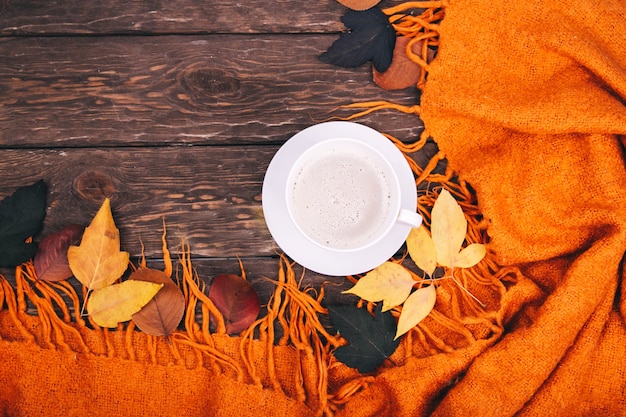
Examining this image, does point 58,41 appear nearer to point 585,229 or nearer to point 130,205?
point 130,205

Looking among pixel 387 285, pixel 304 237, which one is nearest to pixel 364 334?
pixel 387 285

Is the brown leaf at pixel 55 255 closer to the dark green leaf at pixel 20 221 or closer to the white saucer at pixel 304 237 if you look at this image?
the dark green leaf at pixel 20 221

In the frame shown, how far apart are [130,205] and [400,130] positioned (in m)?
0.50

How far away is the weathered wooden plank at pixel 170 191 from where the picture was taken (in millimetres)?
876

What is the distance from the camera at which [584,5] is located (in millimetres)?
854

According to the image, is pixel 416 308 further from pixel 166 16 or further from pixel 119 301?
pixel 166 16

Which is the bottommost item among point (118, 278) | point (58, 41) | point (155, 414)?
point (155, 414)

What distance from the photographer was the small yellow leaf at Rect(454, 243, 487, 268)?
878 millimetres

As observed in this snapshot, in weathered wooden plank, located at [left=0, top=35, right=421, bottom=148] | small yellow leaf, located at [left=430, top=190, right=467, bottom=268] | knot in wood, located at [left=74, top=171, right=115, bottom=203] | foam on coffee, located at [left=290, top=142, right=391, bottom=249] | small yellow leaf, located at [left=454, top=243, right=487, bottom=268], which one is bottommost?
small yellow leaf, located at [left=454, top=243, right=487, bottom=268]

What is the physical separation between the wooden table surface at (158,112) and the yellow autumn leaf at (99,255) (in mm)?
31

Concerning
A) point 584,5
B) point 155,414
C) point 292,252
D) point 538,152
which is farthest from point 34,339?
point 584,5

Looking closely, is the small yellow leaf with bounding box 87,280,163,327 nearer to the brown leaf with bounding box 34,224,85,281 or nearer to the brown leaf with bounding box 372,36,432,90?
the brown leaf with bounding box 34,224,85,281

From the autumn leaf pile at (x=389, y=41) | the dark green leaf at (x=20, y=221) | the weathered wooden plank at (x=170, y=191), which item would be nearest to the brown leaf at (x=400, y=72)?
the autumn leaf pile at (x=389, y=41)

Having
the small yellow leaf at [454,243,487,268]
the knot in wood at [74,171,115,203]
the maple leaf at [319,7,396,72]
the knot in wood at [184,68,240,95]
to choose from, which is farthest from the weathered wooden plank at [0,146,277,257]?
the small yellow leaf at [454,243,487,268]
